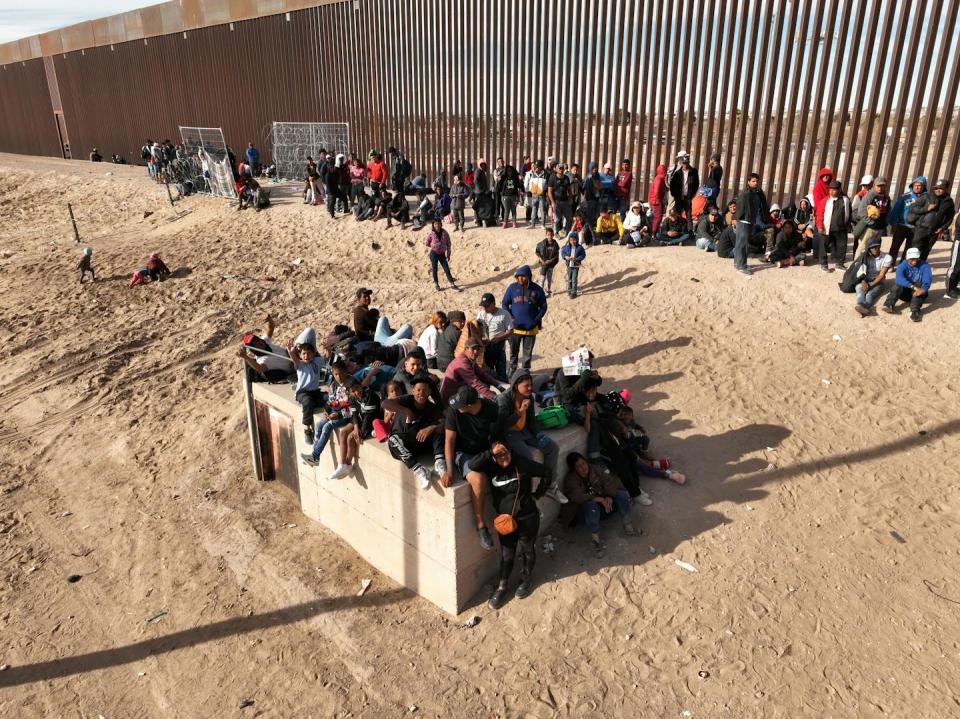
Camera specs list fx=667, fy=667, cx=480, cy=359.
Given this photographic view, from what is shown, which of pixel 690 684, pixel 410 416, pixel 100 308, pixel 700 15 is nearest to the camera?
pixel 690 684

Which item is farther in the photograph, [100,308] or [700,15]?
[100,308]

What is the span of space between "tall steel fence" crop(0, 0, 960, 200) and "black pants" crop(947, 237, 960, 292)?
9.37 ft

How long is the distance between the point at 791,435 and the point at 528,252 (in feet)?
24.4

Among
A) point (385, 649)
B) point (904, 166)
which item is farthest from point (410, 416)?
point (904, 166)

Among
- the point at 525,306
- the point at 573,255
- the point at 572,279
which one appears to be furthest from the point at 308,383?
the point at 572,279

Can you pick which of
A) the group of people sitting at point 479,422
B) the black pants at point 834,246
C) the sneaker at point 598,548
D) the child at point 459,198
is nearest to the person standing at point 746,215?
the black pants at point 834,246

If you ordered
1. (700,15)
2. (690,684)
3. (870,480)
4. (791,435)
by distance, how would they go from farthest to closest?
(700,15)
(791,435)
(870,480)
(690,684)

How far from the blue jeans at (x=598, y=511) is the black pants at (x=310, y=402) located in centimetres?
312

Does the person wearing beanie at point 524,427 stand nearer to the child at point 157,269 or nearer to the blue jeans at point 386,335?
the blue jeans at point 386,335

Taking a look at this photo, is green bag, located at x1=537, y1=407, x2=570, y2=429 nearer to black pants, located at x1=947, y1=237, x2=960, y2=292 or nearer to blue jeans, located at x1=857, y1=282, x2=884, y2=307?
blue jeans, located at x1=857, y1=282, x2=884, y2=307

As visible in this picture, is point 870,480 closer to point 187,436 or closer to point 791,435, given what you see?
point 791,435

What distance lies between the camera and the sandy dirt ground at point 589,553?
5742 mm

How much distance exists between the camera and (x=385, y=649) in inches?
247

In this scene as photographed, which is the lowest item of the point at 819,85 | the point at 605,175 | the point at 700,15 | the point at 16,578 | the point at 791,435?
the point at 16,578
